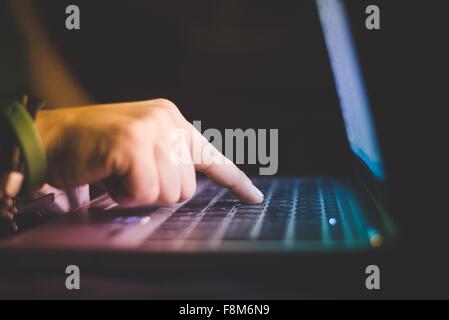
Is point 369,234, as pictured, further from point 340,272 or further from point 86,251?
point 86,251

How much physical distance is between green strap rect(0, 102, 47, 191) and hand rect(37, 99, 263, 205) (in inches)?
3.0

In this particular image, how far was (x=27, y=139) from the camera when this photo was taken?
2.36 ft

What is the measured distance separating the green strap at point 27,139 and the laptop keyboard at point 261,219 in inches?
7.9

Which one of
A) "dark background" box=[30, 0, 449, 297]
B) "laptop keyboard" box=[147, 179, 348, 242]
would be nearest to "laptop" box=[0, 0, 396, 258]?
"laptop keyboard" box=[147, 179, 348, 242]

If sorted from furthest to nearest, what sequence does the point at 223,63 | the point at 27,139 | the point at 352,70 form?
1. the point at 223,63
2. the point at 352,70
3. the point at 27,139

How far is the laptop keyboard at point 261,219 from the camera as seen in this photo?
69 cm

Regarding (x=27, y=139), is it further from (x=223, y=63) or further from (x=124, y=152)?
(x=223, y=63)

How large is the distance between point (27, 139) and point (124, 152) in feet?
0.46

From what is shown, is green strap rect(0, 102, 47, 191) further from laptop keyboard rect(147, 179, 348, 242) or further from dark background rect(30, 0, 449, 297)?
dark background rect(30, 0, 449, 297)

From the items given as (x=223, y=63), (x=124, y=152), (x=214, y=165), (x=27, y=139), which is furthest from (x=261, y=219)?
(x=223, y=63)

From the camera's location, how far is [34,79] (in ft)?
4.06
